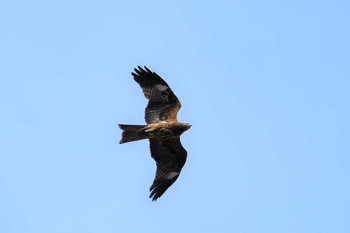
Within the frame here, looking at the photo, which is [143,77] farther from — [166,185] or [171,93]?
[166,185]

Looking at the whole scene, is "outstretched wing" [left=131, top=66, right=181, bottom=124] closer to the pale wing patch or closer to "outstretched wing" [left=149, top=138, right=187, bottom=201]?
the pale wing patch

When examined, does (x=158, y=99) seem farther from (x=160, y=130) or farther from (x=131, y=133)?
(x=131, y=133)

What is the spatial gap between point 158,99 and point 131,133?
1336mm

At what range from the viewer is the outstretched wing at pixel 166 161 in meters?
15.6

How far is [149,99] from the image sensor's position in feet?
50.5

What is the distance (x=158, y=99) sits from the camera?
15414 millimetres

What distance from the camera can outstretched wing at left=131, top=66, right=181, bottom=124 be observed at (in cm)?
1533

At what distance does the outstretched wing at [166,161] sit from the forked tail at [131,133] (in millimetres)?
944

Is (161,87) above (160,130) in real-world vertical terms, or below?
above

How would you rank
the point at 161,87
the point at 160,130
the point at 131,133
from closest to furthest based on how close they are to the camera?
the point at 131,133, the point at 160,130, the point at 161,87

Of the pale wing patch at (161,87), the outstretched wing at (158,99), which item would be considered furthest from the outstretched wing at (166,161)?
the pale wing patch at (161,87)

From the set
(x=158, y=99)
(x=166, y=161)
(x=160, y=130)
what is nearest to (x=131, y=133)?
(x=160, y=130)

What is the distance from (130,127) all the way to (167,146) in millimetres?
1527

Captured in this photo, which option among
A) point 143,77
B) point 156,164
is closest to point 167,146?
point 156,164
